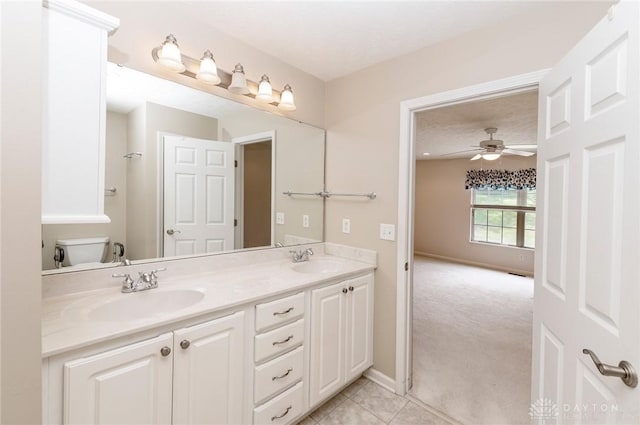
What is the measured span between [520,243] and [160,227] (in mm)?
6461

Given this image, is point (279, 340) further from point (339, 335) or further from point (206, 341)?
point (339, 335)

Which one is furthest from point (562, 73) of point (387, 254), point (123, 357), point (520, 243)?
point (520, 243)

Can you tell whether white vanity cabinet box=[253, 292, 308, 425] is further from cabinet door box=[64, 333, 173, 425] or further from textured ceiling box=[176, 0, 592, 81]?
textured ceiling box=[176, 0, 592, 81]

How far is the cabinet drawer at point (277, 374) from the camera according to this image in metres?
1.41

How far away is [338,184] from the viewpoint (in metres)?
2.38

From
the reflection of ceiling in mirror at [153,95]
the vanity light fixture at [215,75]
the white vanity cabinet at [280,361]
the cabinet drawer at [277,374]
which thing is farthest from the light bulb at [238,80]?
the cabinet drawer at [277,374]

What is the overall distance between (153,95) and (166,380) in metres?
1.44

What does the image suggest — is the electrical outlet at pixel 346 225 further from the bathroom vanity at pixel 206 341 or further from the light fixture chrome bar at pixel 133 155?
the light fixture chrome bar at pixel 133 155

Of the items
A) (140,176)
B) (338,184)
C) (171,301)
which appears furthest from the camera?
(338,184)

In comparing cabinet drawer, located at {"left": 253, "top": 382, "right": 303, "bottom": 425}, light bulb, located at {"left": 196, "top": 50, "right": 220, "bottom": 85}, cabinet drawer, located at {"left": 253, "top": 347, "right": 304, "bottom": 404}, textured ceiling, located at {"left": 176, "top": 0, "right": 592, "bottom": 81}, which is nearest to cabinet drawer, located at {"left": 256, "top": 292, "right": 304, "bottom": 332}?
cabinet drawer, located at {"left": 253, "top": 347, "right": 304, "bottom": 404}

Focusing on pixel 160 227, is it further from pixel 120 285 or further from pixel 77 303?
pixel 77 303

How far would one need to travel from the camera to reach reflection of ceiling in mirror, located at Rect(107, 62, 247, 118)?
4.65ft

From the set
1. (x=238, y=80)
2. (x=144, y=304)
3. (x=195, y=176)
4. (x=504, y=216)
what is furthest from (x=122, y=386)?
(x=504, y=216)

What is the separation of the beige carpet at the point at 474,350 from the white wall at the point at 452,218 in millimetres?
1045
